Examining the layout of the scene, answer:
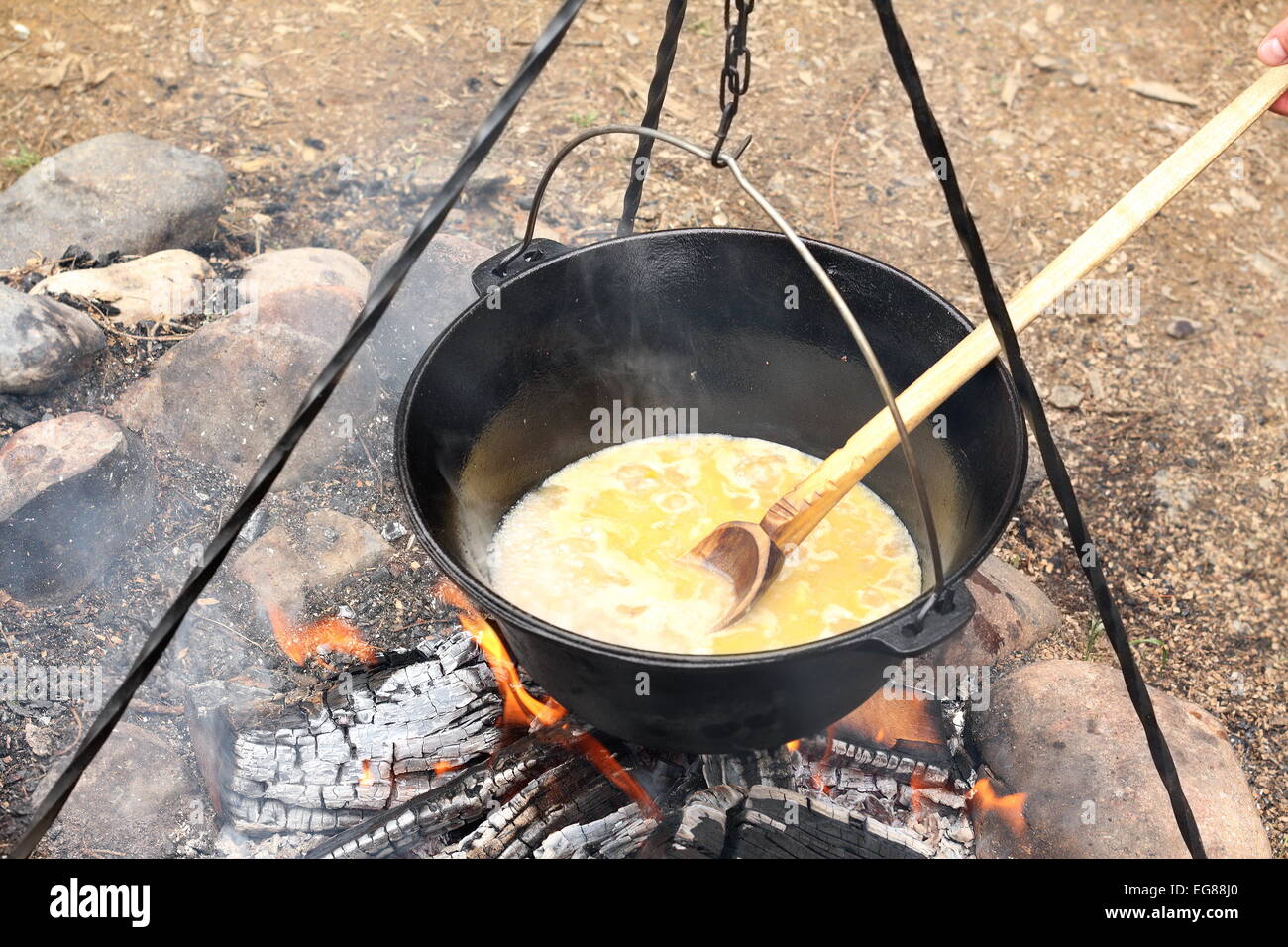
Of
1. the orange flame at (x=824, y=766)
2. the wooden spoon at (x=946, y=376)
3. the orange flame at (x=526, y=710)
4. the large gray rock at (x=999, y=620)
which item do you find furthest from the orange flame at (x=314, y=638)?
the large gray rock at (x=999, y=620)

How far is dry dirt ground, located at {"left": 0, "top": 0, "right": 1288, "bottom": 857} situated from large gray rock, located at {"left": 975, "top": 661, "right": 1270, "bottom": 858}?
0.61 m

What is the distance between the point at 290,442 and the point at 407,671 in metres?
1.38

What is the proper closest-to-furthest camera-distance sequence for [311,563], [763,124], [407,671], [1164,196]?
1. [1164,196]
2. [407,671]
3. [311,563]
4. [763,124]

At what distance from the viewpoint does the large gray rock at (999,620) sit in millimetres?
3506

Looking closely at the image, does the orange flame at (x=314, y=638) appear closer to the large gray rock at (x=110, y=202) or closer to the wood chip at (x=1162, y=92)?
the large gray rock at (x=110, y=202)

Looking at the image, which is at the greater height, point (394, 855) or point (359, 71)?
point (359, 71)

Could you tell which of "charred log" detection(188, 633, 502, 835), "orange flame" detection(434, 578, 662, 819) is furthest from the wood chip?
"charred log" detection(188, 633, 502, 835)

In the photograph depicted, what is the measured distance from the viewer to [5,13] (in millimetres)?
6125

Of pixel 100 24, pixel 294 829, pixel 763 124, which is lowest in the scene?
pixel 294 829

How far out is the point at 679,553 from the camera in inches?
124

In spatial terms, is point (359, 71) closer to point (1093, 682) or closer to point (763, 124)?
point (763, 124)

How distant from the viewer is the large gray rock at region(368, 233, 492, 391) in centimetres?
412

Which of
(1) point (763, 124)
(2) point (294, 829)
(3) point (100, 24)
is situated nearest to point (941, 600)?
(2) point (294, 829)

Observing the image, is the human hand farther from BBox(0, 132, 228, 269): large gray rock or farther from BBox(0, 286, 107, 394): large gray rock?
BBox(0, 132, 228, 269): large gray rock
